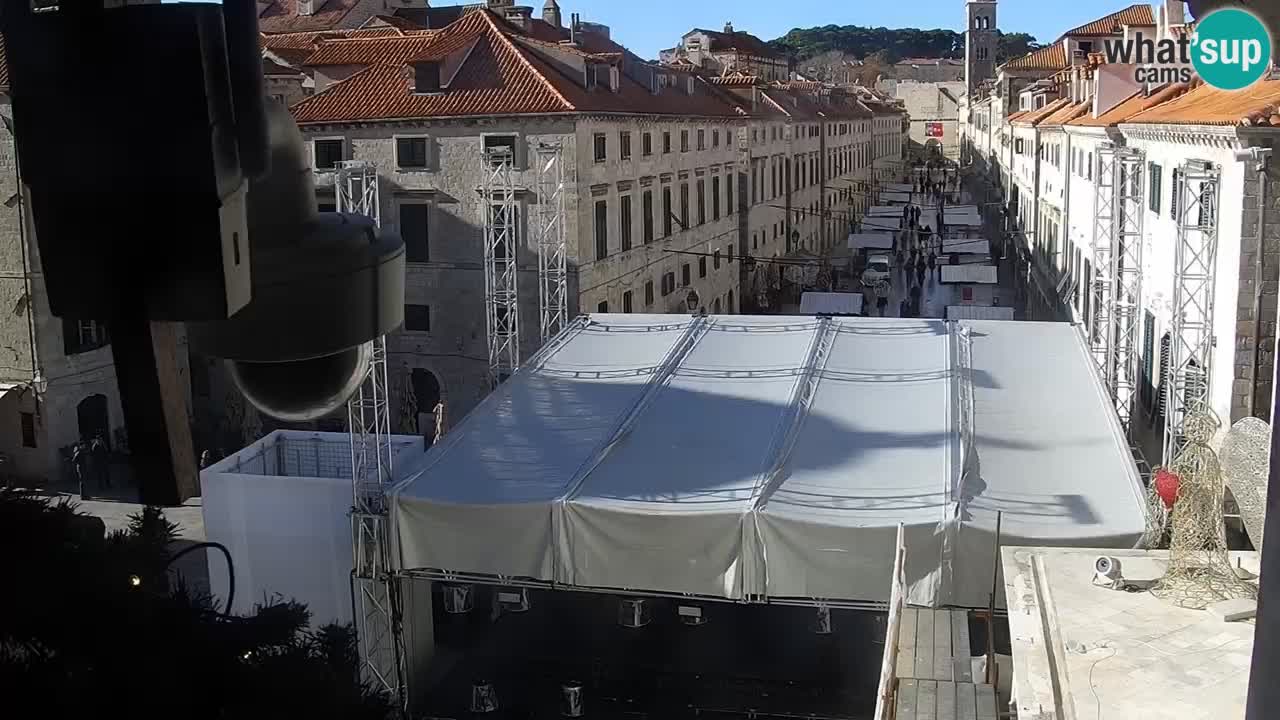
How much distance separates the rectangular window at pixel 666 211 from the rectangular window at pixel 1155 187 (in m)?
13.3

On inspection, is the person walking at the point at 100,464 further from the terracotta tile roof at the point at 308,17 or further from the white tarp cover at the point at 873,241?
the white tarp cover at the point at 873,241

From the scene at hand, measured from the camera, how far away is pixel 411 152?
24.9m

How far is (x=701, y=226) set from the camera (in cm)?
3353

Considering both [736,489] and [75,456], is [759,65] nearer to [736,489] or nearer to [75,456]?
[75,456]

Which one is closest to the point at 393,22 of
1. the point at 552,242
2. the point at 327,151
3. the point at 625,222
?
the point at 327,151

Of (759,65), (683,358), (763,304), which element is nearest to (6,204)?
(683,358)

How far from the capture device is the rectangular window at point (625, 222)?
87.8ft

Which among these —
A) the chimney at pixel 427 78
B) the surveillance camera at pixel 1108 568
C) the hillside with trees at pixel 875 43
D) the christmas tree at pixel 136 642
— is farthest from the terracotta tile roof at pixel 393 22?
the hillside with trees at pixel 875 43

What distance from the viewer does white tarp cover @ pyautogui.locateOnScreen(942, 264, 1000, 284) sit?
3547 centimetres

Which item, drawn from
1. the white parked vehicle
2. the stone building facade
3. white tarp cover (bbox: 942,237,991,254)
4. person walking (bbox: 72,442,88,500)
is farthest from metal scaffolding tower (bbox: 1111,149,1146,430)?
white tarp cover (bbox: 942,237,991,254)

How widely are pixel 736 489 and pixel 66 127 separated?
35.5 ft

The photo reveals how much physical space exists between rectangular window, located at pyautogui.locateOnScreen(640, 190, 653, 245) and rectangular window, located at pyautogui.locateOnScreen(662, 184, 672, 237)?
1.04m

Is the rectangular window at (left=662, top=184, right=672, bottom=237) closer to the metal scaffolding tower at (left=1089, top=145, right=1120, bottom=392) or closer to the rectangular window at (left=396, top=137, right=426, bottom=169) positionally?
the rectangular window at (left=396, top=137, right=426, bottom=169)

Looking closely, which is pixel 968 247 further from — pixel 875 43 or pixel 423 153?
pixel 875 43
